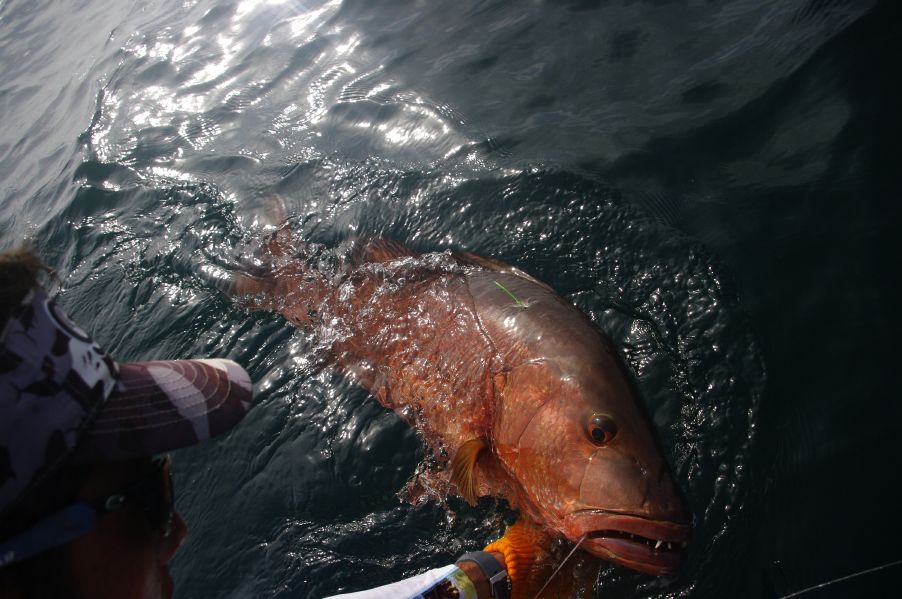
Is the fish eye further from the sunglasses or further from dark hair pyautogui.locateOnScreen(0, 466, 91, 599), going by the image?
dark hair pyautogui.locateOnScreen(0, 466, 91, 599)

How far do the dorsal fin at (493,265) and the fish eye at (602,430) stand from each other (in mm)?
986

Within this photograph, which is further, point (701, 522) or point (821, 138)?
point (821, 138)

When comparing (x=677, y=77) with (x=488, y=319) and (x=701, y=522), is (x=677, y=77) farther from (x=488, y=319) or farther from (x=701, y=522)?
(x=701, y=522)

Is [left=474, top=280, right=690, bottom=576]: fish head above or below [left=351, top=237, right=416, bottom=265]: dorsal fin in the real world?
below

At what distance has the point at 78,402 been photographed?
1.40 m

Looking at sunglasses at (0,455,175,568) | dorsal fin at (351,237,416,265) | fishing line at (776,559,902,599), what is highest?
sunglasses at (0,455,175,568)

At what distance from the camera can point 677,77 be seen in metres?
4.66

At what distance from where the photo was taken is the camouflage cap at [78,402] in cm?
125

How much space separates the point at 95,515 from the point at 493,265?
255cm

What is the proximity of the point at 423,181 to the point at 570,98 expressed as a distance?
4.94 ft

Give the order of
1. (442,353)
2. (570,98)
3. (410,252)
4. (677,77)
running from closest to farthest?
(442,353)
(410,252)
(677,77)
(570,98)

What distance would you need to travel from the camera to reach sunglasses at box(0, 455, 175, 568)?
1183mm

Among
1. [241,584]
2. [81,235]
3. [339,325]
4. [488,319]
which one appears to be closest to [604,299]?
[488,319]

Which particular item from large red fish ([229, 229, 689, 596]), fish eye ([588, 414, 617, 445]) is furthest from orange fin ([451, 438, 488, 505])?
fish eye ([588, 414, 617, 445])
